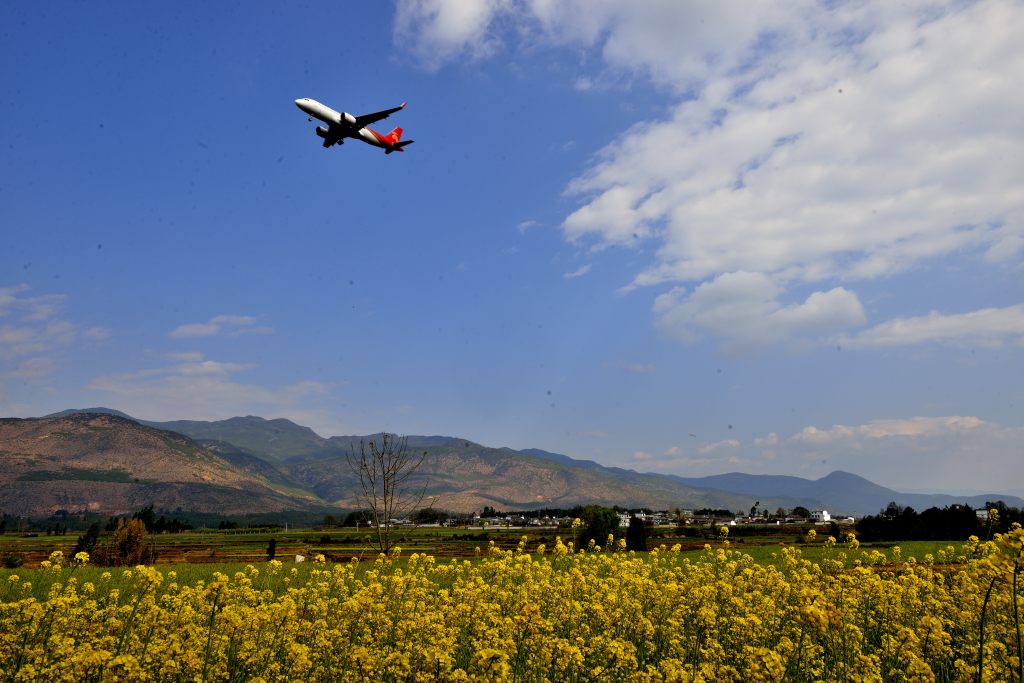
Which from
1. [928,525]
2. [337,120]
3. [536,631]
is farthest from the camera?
[928,525]

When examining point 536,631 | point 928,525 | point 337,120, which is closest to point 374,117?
point 337,120

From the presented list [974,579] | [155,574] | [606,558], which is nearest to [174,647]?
[155,574]

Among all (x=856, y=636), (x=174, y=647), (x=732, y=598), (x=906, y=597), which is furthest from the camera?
(x=906, y=597)

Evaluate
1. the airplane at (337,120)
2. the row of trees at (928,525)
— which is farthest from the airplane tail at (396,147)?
the row of trees at (928,525)

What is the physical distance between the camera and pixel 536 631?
22.3 feet

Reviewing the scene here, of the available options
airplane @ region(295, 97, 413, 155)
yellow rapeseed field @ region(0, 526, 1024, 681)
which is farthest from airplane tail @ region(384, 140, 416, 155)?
yellow rapeseed field @ region(0, 526, 1024, 681)

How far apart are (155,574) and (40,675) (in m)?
1.55

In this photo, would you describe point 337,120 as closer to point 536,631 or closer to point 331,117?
point 331,117

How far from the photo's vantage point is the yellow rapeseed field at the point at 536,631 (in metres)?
7.11

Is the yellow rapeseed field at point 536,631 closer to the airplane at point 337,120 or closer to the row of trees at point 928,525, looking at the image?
the airplane at point 337,120

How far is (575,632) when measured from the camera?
10.1 m

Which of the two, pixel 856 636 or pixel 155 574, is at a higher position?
pixel 155 574

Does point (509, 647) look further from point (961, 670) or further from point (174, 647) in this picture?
point (961, 670)

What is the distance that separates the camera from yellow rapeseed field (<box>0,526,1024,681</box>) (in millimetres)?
7109
